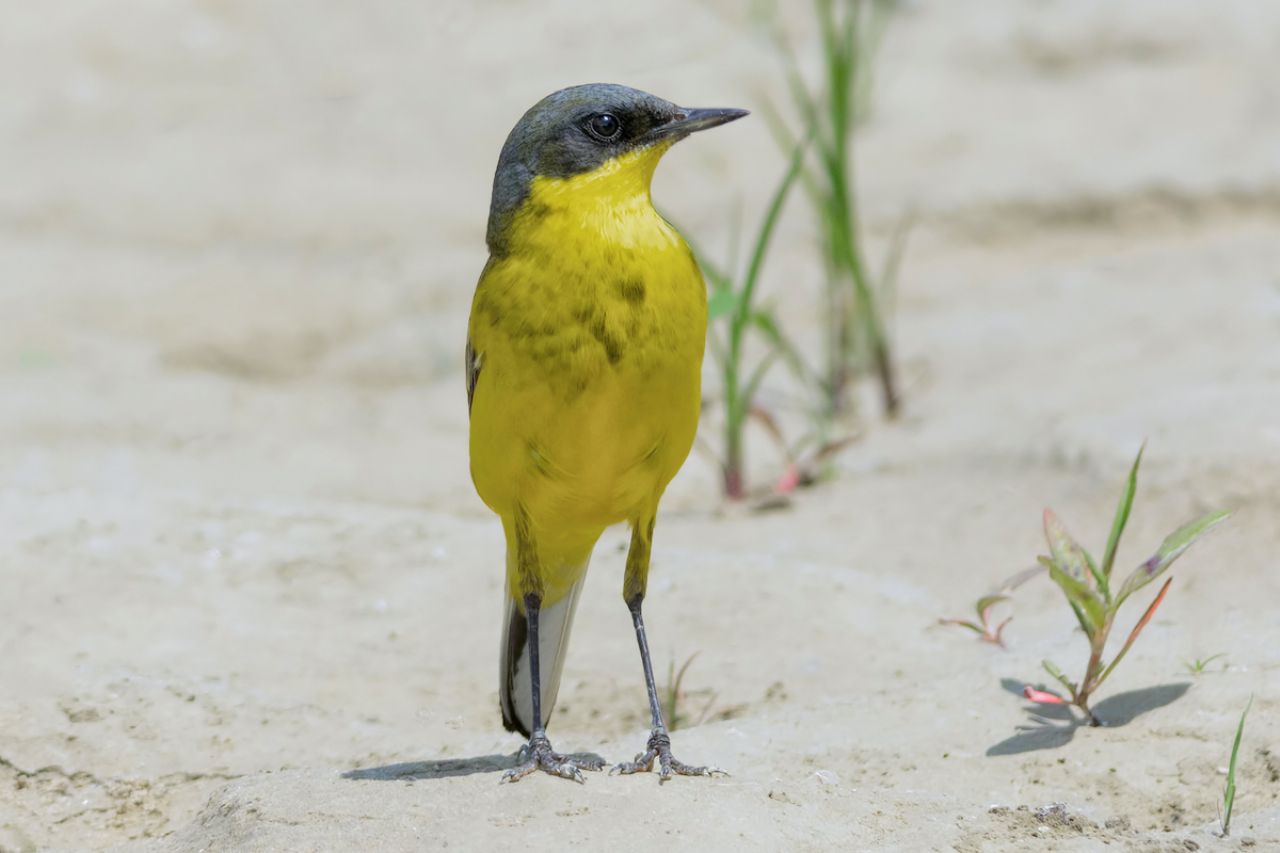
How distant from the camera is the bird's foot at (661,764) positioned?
3.67 metres

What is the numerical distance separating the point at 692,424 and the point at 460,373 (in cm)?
419

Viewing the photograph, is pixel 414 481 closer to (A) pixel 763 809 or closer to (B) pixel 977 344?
(B) pixel 977 344

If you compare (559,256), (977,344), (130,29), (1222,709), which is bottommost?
(1222,709)

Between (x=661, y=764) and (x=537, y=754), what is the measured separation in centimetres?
29

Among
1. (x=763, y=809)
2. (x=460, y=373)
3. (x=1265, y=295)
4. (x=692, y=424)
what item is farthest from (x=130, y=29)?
(x=763, y=809)

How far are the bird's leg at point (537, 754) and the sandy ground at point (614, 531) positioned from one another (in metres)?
0.13

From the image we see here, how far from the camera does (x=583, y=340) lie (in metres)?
3.63

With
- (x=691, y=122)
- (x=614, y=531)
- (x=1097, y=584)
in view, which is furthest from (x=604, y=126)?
(x=614, y=531)

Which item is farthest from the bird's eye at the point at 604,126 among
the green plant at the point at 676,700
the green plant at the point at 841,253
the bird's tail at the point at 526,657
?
the green plant at the point at 841,253

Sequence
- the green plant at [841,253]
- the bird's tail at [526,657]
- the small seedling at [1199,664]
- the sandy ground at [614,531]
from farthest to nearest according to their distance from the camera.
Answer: the green plant at [841,253] < the bird's tail at [526,657] < the small seedling at [1199,664] < the sandy ground at [614,531]

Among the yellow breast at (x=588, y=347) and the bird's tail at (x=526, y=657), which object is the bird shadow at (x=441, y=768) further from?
the yellow breast at (x=588, y=347)

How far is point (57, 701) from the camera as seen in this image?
4266 mm

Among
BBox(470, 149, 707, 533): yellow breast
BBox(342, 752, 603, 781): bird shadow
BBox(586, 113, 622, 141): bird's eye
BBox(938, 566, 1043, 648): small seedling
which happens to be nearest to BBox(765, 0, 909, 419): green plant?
BBox(938, 566, 1043, 648): small seedling

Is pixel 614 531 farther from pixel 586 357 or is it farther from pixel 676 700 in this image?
pixel 586 357
